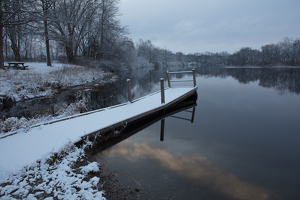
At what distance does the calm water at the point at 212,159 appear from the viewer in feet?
10.6

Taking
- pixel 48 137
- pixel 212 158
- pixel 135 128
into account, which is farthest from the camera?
pixel 135 128

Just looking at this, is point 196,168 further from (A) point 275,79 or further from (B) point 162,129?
(A) point 275,79

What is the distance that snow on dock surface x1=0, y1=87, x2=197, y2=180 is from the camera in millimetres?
3265

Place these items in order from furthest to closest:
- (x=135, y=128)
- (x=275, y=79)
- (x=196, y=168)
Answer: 1. (x=275, y=79)
2. (x=135, y=128)
3. (x=196, y=168)

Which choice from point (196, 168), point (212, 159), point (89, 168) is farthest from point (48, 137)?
point (212, 159)

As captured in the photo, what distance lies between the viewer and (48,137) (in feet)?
13.9

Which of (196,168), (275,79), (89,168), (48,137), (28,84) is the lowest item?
(196,168)

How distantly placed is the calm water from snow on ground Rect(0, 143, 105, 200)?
0.71m

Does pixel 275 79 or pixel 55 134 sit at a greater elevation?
pixel 275 79

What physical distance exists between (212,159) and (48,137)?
4.17 metres

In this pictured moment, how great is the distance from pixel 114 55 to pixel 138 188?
2923cm

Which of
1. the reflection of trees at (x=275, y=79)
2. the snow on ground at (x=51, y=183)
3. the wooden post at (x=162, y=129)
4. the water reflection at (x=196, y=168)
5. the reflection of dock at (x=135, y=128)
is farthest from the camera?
the reflection of trees at (x=275, y=79)

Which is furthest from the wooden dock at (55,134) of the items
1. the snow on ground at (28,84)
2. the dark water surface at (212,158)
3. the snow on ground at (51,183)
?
the snow on ground at (28,84)

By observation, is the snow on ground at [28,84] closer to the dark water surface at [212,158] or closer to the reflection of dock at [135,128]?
the dark water surface at [212,158]
